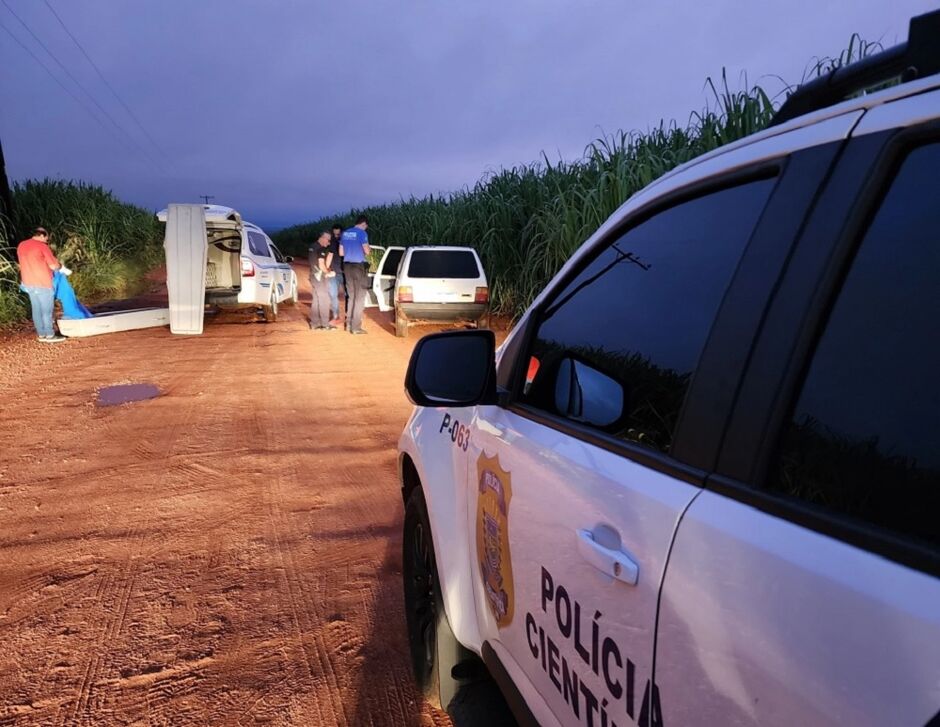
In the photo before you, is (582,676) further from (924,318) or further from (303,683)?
(303,683)

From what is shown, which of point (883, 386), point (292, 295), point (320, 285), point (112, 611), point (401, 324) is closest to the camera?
point (883, 386)

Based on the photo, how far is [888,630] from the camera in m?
0.65

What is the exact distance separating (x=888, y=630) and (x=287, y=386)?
719cm

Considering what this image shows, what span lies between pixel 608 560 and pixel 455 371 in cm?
81

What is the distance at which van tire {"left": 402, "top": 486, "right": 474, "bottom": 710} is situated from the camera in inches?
82.0

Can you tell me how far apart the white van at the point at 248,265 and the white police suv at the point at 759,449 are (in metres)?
11.5

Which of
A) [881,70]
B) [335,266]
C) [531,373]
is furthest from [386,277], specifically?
[881,70]

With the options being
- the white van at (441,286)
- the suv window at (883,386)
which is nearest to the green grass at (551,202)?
the white van at (441,286)

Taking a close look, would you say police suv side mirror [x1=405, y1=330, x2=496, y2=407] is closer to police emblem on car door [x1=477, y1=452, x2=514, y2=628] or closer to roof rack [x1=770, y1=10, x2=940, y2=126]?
police emblem on car door [x1=477, y1=452, x2=514, y2=628]

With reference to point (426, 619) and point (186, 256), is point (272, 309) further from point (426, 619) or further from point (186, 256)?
point (426, 619)

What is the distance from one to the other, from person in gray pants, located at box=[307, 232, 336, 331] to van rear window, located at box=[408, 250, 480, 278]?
2.11 metres

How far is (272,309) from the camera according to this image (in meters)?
13.1

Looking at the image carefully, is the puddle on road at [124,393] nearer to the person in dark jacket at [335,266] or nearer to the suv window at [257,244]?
the person in dark jacket at [335,266]

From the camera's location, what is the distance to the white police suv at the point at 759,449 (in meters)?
0.73
